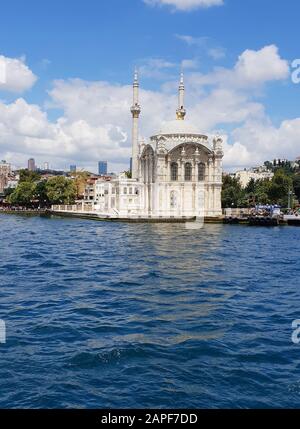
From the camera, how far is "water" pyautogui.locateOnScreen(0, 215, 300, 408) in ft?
31.2

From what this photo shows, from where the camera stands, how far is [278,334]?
13.3 metres

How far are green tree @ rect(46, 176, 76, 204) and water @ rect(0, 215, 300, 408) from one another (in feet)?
243

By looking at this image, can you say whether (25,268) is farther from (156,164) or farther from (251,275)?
(156,164)

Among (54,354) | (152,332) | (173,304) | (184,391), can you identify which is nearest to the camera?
(184,391)

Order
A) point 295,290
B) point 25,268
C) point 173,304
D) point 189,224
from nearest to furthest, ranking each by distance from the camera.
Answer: point 173,304
point 295,290
point 25,268
point 189,224

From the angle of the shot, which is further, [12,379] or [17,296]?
[17,296]

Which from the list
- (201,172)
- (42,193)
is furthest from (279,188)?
(42,193)

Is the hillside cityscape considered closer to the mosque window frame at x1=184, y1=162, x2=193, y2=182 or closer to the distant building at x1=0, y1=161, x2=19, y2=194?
the mosque window frame at x1=184, y1=162, x2=193, y2=182

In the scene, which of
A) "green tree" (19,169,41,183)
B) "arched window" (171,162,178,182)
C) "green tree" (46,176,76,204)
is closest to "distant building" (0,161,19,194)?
"green tree" (19,169,41,183)

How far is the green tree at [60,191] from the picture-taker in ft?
326

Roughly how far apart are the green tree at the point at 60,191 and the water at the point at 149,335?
73.9 m

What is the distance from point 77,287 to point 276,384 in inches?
434

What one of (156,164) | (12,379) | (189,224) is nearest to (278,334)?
(12,379)

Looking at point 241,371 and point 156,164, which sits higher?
point 156,164
